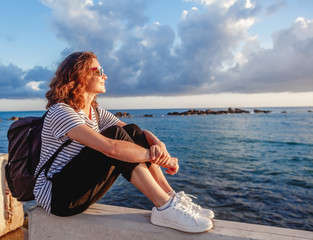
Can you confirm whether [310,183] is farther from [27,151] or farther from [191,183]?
[27,151]

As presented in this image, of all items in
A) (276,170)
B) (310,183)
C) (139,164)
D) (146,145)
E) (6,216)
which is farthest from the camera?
(276,170)

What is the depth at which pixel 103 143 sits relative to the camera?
195 centimetres

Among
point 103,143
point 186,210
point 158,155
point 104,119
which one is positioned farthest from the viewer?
point 104,119

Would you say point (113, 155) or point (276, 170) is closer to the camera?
point (113, 155)

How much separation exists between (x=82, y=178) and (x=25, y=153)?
0.61 m

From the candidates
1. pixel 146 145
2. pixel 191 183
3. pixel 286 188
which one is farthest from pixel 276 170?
pixel 146 145

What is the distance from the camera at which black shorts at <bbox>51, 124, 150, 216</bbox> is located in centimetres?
200

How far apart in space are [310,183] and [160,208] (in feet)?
22.8

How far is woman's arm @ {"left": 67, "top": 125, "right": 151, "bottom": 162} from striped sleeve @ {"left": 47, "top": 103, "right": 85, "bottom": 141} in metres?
0.05

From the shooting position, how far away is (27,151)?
2.16 m

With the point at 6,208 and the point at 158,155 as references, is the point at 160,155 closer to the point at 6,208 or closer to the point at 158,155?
the point at 158,155

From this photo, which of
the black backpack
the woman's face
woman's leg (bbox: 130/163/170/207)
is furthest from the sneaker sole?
the woman's face

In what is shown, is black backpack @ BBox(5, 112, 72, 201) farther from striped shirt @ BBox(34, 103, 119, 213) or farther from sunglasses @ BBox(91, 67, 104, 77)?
sunglasses @ BBox(91, 67, 104, 77)

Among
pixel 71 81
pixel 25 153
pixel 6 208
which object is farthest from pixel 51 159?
pixel 6 208
